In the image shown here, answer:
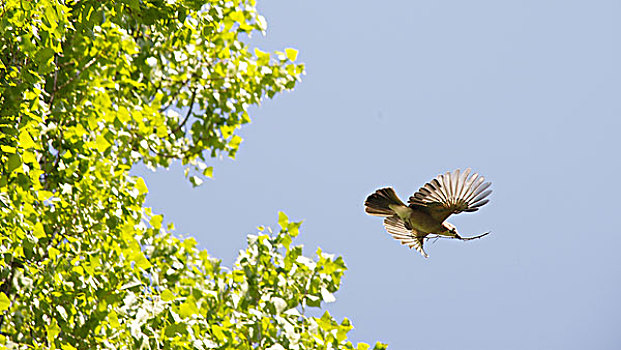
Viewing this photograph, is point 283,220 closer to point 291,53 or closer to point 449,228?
point 449,228

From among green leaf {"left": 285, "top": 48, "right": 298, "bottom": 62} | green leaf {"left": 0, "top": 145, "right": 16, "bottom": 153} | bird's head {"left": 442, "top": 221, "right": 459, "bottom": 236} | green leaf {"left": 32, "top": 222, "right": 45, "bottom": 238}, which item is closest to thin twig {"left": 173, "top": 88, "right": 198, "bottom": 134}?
green leaf {"left": 285, "top": 48, "right": 298, "bottom": 62}

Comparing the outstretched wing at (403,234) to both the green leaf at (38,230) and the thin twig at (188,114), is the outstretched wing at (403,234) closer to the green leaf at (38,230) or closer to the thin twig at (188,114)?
the green leaf at (38,230)

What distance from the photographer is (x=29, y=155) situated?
392 centimetres

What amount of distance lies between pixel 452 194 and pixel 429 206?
0.67 feet

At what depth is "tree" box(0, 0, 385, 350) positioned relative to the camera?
3.87 metres

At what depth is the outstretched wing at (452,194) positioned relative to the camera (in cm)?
389

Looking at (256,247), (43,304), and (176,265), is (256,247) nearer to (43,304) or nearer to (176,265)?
(176,265)

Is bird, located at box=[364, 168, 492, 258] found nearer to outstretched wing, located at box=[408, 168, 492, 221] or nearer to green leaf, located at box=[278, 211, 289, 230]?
outstretched wing, located at box=[408, 168, 492, 221]

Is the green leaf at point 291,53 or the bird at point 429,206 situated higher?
the green leaf at point 291,53

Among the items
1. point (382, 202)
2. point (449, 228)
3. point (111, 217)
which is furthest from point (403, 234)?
point (111, 217)

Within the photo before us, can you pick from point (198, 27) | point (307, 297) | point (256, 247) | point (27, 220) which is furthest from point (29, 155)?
point (198, 27)

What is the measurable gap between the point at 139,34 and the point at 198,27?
0.49m

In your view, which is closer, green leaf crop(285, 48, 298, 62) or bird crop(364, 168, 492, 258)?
bird crop(364, 168, 492, 258)

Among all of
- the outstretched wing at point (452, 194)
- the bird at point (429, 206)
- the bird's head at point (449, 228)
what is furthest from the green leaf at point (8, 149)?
the bird's head at point (449, 228)
